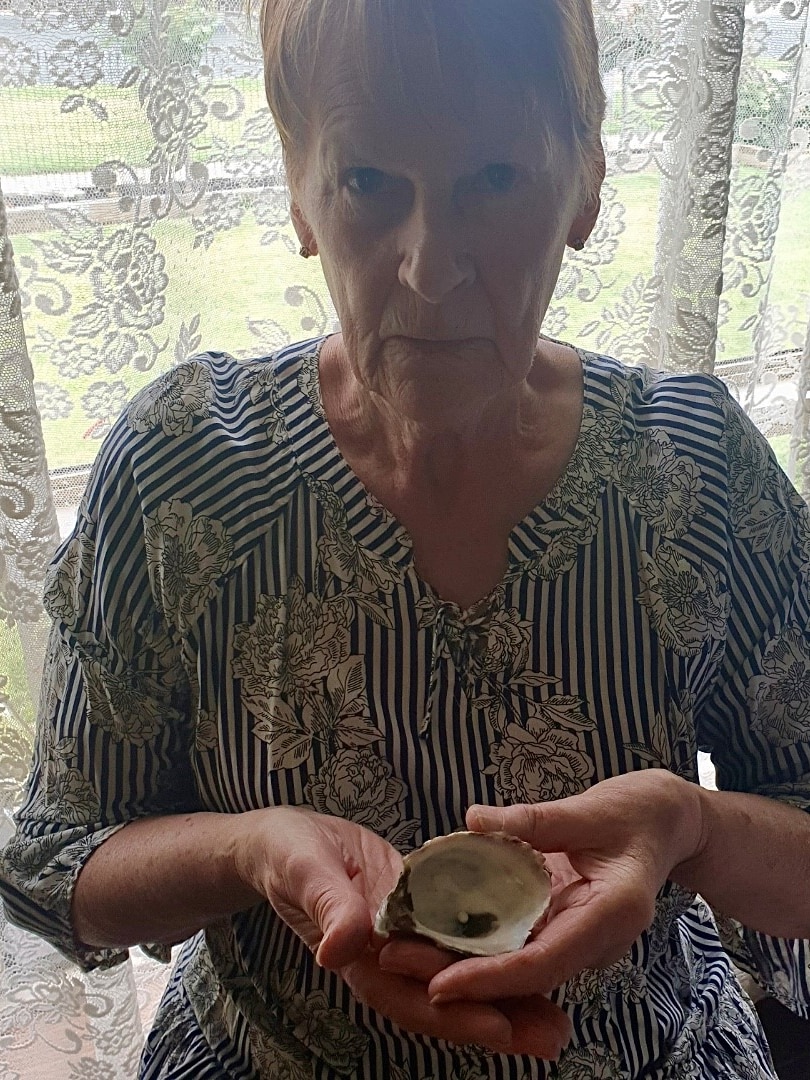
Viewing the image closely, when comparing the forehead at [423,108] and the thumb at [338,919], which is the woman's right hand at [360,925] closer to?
the thumb at [338,919]

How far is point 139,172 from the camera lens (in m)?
1.02

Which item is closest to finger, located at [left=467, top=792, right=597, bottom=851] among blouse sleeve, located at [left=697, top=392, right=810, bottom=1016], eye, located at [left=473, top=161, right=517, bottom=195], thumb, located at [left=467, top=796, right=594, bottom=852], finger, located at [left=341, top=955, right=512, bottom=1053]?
thumb, located at [left=467, top=796, right=594, bottom=852]

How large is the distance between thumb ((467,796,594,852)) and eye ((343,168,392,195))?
0.45 m

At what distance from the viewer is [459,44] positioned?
75 cm

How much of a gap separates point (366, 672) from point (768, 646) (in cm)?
36

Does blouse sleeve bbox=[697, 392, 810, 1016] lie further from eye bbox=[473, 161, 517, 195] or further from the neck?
eye bbox=[473, 161, 517, 195]

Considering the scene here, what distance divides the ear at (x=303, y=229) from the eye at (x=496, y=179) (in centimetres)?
18

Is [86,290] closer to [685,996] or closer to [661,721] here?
[661,721]

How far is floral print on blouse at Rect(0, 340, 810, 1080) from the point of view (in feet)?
2.91

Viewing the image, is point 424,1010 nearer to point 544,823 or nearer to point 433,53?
point 544,823

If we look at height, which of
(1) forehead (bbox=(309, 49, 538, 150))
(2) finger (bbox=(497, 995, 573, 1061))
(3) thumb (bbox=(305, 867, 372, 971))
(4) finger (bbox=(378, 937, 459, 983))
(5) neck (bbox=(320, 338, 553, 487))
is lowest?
(2) finger (bbox=(497, 995, 573, 1061))

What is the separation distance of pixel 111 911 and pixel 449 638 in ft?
1.16

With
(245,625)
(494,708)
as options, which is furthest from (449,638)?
(245,625)

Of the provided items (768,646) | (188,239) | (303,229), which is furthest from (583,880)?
(188,239)
